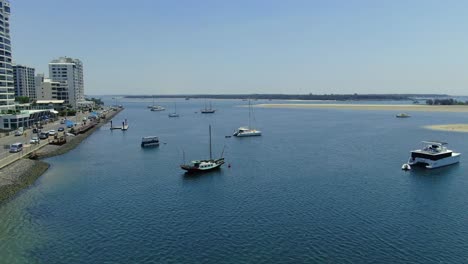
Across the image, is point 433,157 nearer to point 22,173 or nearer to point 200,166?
point 200,166

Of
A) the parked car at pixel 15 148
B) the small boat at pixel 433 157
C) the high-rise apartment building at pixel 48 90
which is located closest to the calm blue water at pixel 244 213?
→ the small boat at pixel 433 157

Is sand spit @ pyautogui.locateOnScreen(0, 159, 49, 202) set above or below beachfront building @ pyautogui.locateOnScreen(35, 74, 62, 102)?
below

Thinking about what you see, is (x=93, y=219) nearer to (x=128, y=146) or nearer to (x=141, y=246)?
(x=141, y=246)

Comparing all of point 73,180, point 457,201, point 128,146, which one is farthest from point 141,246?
point 128,146

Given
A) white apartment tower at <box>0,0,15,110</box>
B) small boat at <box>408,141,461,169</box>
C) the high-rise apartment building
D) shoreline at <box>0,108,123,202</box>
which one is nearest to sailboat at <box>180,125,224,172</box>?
shoreline at <box>0,108,123,202</box>

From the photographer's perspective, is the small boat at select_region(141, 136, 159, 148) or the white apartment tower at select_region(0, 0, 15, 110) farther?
the white apartment tower at select_region(0, 0, 15, 110)

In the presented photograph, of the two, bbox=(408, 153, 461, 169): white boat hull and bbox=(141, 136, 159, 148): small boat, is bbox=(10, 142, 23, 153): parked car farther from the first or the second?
bbox=(408, 153, 461, 169): white boat hull
